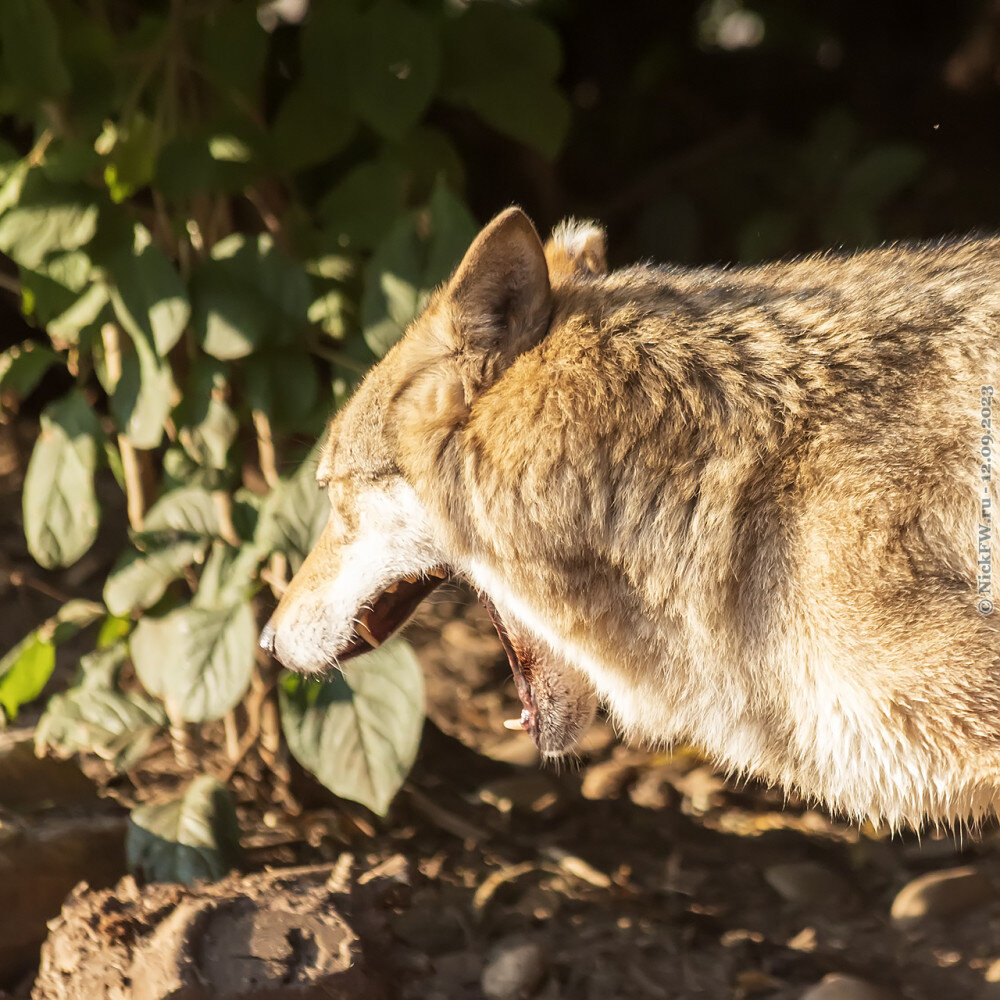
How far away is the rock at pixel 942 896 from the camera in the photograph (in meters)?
3.25

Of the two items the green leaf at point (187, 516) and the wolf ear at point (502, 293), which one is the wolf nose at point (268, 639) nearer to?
the green leaf at point (187, 516)

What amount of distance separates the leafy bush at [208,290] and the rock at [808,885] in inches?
49.6

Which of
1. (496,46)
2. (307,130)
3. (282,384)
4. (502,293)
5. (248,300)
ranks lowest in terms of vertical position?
(502,293)

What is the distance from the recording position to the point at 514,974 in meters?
2.94

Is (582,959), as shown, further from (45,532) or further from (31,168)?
(31,168)

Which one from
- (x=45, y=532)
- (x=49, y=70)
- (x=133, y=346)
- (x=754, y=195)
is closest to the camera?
(x=49, y=70)

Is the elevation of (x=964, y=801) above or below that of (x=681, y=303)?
below

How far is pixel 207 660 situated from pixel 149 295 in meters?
0.93

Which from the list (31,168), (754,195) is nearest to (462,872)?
(31,168)

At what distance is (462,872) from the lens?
3.49 meters

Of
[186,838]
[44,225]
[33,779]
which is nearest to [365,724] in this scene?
[186,838]

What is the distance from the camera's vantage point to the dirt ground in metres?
3.00

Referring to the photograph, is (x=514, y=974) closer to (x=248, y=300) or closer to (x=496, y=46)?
(x=248, y=300)

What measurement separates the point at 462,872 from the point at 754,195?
3692 millimetres
